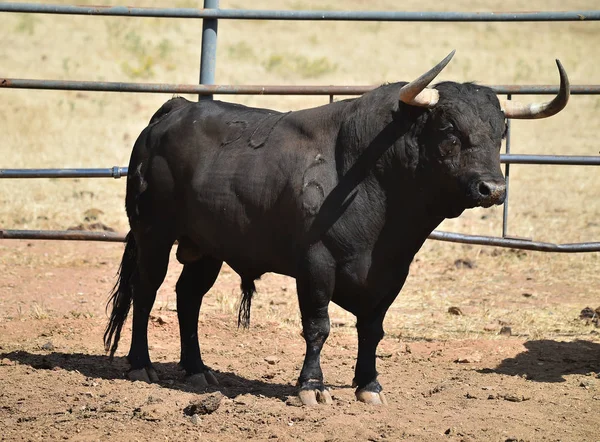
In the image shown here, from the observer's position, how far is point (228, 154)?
19.7 ft

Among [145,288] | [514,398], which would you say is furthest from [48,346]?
[514,398]

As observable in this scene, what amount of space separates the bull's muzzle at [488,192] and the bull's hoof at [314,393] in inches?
56.4

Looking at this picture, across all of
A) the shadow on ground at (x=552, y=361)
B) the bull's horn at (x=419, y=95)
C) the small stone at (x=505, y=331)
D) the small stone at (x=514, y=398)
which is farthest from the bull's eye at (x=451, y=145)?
the small stone at (x=505, y=331)

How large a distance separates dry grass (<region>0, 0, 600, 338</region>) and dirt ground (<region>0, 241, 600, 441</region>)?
7 cm

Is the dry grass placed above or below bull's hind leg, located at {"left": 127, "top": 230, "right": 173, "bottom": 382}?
above

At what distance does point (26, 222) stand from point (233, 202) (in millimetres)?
5482

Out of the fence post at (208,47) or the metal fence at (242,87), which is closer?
the metal fence at (242,87)

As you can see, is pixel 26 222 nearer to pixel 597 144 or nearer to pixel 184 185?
pixel 184 185

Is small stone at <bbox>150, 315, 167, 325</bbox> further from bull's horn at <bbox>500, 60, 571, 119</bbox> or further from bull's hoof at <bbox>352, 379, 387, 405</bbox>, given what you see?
bull's horn at <bbox>500, 60, 571, 119</bbox>

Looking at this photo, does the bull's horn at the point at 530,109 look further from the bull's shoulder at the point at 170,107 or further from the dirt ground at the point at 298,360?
the bull's shoulder at the point at 170,107

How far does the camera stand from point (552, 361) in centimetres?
682

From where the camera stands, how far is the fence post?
7648mm

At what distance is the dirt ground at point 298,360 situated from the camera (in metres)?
5.04

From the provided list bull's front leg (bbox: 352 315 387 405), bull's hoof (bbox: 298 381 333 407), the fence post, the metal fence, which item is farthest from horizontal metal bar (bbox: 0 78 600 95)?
bull's hoof (bbox: 298 381 333 407)
